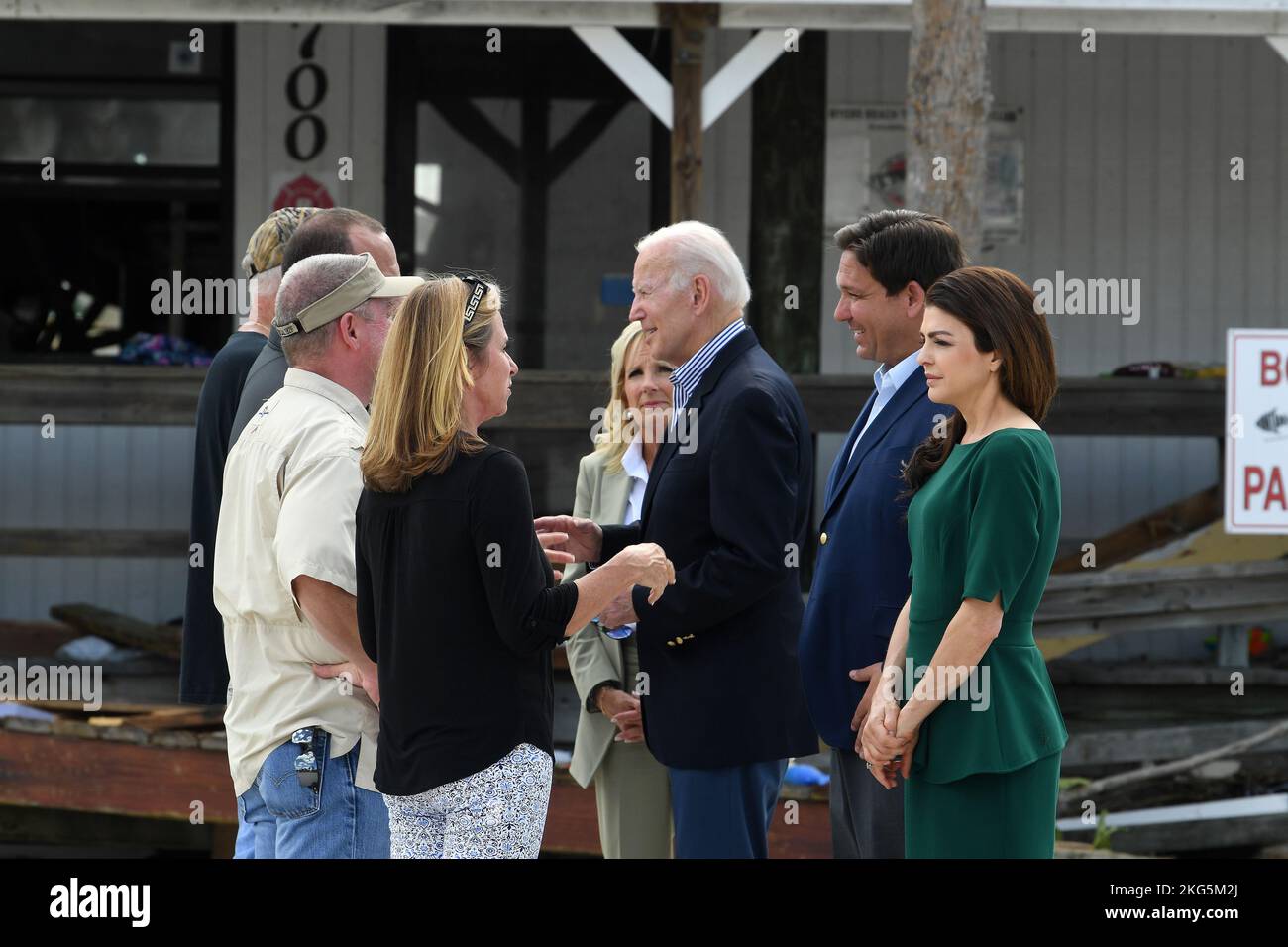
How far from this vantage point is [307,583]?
3193 mm

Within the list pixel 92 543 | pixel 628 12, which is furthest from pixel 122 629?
pixel 628 12

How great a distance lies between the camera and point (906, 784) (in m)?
3.27

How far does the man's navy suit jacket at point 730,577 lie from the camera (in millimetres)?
3652

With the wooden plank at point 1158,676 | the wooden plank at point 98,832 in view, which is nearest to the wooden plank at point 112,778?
the wooden plank at point 98,832

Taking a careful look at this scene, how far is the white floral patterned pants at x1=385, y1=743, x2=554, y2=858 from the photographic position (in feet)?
9.89

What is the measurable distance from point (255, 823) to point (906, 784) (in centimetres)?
136

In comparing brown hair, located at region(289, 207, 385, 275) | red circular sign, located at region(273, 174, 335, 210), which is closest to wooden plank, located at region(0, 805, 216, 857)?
red circular sign, located at region(273, 174, 335, 210)

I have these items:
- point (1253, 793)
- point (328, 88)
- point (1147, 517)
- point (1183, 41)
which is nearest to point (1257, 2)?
point (1183, 41)

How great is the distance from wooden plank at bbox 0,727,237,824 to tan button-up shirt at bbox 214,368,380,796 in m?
4.13

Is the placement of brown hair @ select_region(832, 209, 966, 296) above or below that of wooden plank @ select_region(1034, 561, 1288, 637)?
above

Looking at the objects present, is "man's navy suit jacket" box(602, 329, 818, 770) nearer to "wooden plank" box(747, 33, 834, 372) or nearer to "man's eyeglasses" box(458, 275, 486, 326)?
"man's eyeglasses" box(458, 275, 486, 326)

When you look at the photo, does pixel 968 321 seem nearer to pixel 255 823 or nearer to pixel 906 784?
pixel 906 784

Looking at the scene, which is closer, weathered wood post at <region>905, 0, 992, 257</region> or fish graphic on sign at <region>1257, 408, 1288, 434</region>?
→ fish graphic on sign at <region>1257, 408, 1288, 434</region>

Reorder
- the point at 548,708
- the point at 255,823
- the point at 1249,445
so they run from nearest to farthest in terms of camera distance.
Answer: the point at 548,708 → the point at 255,823 → the point at 1249,445
